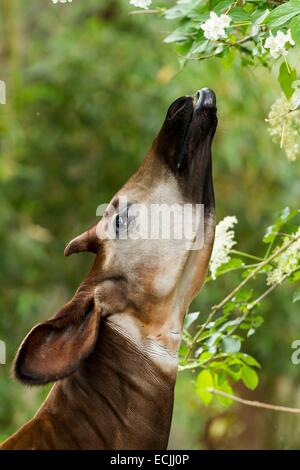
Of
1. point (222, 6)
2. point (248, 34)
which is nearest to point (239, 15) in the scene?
point (222, 6)

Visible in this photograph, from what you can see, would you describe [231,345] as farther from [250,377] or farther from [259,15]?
[259,15]

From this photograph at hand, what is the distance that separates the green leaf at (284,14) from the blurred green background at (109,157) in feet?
24.8

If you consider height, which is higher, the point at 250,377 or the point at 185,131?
the point at 185,131

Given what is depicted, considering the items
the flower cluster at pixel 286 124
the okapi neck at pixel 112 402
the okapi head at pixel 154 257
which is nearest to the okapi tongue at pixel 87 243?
the okapi head at pixel 154 257

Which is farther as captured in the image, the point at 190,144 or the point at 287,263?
the point at 287,263

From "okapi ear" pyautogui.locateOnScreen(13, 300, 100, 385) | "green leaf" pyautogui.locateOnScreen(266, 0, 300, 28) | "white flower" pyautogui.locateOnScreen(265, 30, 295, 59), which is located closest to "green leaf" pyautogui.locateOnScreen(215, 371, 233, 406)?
"okapi ear" pyautogui.locateOnScreen(13, 300, 100, 385)

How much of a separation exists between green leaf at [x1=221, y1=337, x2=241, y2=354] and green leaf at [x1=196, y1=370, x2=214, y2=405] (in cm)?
26

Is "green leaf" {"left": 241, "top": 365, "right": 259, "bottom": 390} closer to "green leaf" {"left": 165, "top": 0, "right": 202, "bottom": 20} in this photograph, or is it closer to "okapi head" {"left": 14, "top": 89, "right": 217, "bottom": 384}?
"okapi head" {"left": 14, "top": 89, "right": 217, "bottom": 384}

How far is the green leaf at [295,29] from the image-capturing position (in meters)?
2.79

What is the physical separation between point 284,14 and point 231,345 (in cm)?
126

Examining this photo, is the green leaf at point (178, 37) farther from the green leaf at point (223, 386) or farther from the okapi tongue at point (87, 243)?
the green leaf at point (223, 386)

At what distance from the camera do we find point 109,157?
11.1m

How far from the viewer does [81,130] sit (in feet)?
36.6

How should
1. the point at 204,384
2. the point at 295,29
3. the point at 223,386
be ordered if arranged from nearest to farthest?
the point at 295,29 < the point at 204,384 < the point at 223,386
